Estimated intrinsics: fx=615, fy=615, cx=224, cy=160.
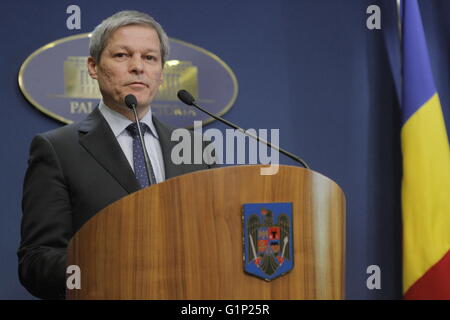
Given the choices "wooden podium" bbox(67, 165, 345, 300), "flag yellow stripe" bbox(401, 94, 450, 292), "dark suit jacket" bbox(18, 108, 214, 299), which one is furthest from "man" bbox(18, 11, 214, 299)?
"flag yellow stripe" bbox(401, 94, 450, 292)

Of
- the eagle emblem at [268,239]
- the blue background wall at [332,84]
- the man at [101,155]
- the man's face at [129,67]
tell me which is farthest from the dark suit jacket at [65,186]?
the blue background wall at [332,84]

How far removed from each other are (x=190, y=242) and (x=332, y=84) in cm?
237

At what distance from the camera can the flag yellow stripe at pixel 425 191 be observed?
3141mm

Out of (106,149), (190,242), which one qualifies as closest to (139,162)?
(106,149)

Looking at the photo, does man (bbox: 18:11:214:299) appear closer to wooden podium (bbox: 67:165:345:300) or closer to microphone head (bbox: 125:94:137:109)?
microphone head (bbox: 125:94:137:109)

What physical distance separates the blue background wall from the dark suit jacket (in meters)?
1.37

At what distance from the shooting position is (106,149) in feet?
6.15

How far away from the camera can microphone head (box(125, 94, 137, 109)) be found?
1812 mm

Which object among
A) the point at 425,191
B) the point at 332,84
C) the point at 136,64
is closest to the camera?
the point at 136,64

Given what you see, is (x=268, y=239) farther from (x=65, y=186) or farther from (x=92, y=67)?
(x=92, y=67)

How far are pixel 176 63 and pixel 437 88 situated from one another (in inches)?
60.4

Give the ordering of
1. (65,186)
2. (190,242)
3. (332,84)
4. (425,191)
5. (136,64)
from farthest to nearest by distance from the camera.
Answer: (332,84), (425,191), (136,64), (65,186), (190,242)

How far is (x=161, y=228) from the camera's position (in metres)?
1.24

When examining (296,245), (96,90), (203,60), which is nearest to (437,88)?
(203,60)
